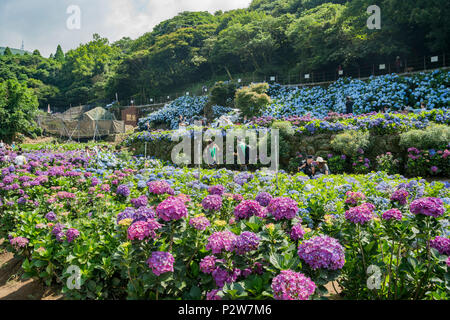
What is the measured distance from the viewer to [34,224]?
3.76 metres

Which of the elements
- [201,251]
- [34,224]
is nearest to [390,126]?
[201,251]

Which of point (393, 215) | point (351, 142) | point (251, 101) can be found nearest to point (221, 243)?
point (393, 215)

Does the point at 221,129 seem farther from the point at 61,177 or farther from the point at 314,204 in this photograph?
the point at 314,204

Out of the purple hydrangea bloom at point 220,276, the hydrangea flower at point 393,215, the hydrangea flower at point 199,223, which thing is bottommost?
the purple hydrangea bloom at point 220,276

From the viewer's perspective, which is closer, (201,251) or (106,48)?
(201,251)

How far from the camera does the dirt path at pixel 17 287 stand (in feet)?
11.3

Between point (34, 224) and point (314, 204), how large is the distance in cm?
345

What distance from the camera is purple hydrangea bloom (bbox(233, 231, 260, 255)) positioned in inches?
75.7

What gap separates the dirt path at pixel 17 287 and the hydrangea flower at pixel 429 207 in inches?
139

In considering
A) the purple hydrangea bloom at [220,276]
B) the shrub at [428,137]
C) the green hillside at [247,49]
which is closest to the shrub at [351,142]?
the shrub at [428,137]

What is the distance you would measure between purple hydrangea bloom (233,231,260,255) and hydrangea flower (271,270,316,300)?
32cm

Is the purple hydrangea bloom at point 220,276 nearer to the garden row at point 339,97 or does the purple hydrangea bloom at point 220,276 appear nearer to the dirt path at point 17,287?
the dirt path at point 17,287

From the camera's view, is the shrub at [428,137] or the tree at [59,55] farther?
the tree at [59,55]

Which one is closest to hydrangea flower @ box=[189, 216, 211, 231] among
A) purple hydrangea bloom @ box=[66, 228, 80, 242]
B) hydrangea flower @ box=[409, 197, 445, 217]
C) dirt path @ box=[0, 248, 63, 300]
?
purple hydrangea bloom @ box=[66, 228, 80, 242]
